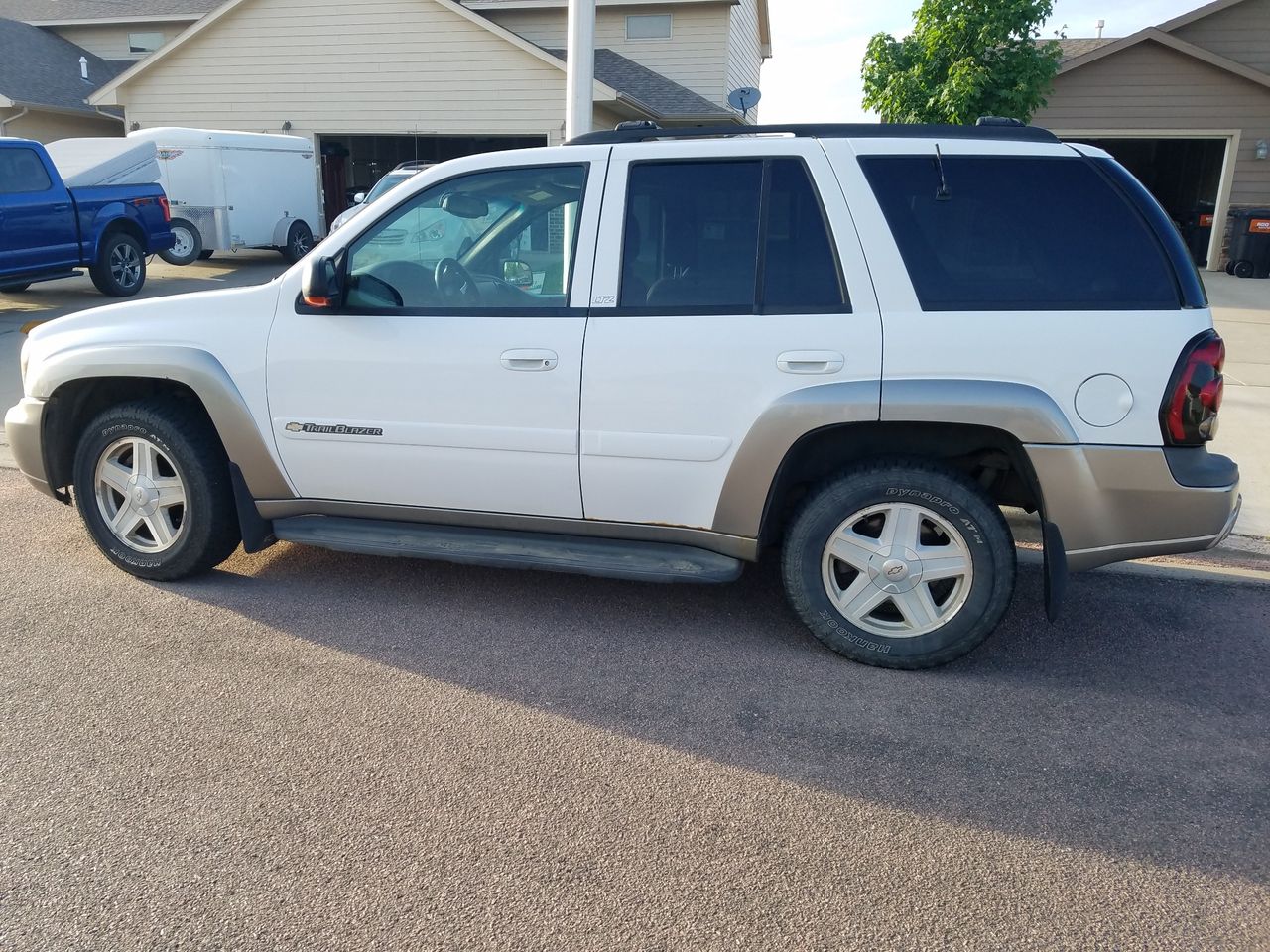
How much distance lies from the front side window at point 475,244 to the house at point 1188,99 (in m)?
18.4

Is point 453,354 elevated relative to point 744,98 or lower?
lower

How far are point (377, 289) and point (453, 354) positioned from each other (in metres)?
0.44

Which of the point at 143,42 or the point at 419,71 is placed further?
the point at 143,42

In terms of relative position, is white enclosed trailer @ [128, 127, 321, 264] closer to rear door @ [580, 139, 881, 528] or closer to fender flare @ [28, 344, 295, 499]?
fender flare @ [28, 344, 295, 499]

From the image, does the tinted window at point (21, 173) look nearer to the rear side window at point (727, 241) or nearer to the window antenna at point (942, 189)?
the rear side window at point (727, 241)

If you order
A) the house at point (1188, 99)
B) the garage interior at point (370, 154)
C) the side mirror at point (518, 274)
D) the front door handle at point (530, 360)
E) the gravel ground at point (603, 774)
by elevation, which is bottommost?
the gravel ground at point (603, 774)

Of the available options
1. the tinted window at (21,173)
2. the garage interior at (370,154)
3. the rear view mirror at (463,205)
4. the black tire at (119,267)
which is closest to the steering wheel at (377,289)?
the rear view mirror at (463,205)

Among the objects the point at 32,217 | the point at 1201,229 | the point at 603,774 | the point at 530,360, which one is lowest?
the point at 603,774

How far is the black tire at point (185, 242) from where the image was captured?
17641 millimetres

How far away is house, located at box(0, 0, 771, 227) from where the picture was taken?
787 inches

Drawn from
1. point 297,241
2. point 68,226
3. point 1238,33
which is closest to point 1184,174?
point 1238,33

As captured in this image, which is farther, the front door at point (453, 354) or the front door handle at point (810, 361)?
the front door at point (453, 354)

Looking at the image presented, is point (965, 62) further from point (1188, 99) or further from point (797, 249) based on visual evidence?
point (797, 249)

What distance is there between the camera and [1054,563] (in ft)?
12.2
